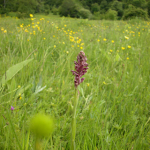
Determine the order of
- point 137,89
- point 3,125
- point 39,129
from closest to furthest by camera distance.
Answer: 1. point 39,129
2. point 3,125
3. point 137,89

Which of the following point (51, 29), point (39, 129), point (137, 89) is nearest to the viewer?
point (39, 129)

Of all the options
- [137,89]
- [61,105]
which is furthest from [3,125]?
[137,89]

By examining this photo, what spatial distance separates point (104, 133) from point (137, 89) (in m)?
0.83

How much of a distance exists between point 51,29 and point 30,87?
2449 mm

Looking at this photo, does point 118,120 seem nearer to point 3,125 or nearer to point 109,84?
point 109,84

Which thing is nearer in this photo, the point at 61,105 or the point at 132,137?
the point at 132,137

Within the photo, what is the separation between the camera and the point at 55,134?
91 centimetres

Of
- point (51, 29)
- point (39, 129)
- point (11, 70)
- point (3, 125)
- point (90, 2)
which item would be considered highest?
point (90, 2)

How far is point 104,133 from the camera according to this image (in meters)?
0.90

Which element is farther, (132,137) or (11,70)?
(11,70)

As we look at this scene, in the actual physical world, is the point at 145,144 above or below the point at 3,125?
below

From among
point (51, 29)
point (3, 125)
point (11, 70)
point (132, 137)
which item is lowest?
point (132, 137)

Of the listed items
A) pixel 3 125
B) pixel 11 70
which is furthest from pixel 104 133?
pixel 11 70

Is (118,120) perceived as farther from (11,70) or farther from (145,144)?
(11,70)
